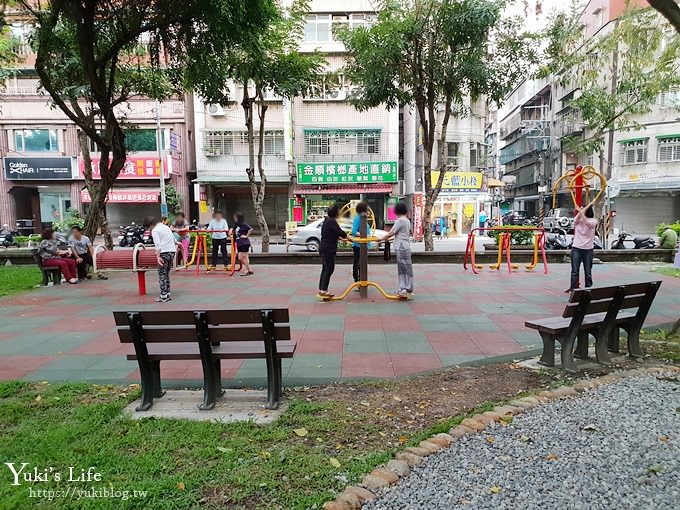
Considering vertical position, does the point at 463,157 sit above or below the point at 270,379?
above

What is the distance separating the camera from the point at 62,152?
27.8m

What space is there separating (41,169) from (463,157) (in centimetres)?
2601

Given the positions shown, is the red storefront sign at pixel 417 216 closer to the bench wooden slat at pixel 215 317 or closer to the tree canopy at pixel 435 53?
the tree canopy at pixel 435 53

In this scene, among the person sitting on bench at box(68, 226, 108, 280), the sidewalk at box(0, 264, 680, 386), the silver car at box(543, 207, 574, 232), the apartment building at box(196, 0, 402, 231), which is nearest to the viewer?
the sidewalk at box(0, 264, 680, 386)

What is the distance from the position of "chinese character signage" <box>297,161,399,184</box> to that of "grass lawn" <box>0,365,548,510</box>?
2455 cm

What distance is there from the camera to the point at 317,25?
2742cm

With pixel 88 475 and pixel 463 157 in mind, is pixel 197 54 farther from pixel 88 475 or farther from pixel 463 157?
pixel 463 157

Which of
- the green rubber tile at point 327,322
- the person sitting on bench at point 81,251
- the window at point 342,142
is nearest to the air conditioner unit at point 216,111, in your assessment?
the window at point 342,142

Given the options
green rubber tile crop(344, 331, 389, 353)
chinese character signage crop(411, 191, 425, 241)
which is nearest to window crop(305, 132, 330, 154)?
chinese character signage crop(411, 191, 425, 241)

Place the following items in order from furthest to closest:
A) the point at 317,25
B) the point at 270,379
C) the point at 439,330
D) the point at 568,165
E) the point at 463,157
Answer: the point at 568,165 < the point at 463,157 < the point at 317,25 < the point at 439,330 < the point at 270,379

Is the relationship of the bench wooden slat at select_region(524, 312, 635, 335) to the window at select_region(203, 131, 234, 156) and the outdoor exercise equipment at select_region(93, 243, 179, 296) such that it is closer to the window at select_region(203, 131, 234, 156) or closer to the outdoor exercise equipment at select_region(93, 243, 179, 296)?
the outdoor exercise equipment at select_region(93, 243, 179, 296)

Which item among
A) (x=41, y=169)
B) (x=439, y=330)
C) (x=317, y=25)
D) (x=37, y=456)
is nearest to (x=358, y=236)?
(x=439, y=330)

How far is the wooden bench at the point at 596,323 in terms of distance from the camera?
4293mm

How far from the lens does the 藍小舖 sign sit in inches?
1081
